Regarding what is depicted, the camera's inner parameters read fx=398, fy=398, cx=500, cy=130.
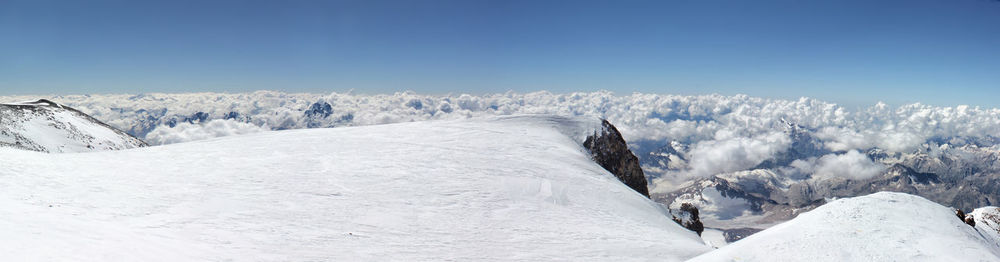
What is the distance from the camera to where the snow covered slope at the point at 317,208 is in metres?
10.0

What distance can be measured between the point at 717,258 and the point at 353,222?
35.1 feet

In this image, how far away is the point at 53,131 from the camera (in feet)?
121

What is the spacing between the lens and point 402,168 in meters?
20.3

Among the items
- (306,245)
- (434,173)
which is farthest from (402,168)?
(306,245)

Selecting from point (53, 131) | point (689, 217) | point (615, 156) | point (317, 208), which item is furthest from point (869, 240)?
point (53, 131)

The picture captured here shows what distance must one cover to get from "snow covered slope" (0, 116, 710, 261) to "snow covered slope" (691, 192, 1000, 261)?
113 inches

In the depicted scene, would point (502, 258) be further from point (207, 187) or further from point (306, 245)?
point (207, 187)

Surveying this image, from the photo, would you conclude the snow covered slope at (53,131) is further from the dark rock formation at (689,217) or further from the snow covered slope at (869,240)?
the dark rock formation at (689,217)

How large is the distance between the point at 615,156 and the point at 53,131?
52497 millimetres

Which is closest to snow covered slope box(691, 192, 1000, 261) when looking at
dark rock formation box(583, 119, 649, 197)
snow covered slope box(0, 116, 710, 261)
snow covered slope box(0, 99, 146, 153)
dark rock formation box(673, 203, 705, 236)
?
snow covered slope box(0, 116, 710, 261)

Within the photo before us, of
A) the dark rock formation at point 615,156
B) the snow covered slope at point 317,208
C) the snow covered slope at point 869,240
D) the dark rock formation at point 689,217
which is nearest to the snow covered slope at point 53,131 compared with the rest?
the snow covered slope at point 317,208

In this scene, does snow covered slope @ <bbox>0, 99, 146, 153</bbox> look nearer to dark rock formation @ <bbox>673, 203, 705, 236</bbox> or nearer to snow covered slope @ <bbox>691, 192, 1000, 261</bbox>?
snow covered slope @ <bbox>691, 192, 1000, 261</bbox>

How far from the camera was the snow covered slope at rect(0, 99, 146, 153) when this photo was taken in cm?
3111

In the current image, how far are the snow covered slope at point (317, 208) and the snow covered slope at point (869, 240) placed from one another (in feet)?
9.41
